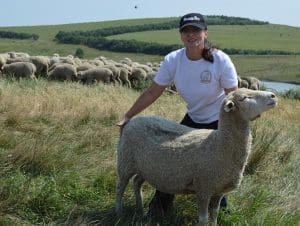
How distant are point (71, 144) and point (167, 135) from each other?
2153mm

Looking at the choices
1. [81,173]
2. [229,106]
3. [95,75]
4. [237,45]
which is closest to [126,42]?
[237,45]

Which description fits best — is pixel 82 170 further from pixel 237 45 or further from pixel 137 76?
pixel 237 45

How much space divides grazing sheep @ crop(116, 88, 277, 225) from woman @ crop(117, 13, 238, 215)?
28 cm

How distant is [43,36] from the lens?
95.7 meters

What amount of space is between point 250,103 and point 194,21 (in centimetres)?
113

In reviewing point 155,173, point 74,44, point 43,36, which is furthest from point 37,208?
point 43,36

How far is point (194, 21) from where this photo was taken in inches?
223

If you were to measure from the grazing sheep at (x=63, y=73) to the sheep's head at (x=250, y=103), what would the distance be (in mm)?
11577

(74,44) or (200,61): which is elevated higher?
(200,61)

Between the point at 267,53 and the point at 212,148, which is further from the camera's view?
the point at 267,53

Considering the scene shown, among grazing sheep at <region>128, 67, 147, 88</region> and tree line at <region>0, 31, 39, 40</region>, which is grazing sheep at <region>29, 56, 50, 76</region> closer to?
grazing sheep at <region>128, 67, 147, 88</region>

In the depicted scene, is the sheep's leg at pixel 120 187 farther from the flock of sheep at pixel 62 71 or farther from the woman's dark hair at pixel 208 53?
the flock of sheep at pixel 62 71

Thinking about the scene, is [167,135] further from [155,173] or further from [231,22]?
[231,22]

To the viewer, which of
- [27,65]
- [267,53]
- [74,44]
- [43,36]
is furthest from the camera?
[43,36]
